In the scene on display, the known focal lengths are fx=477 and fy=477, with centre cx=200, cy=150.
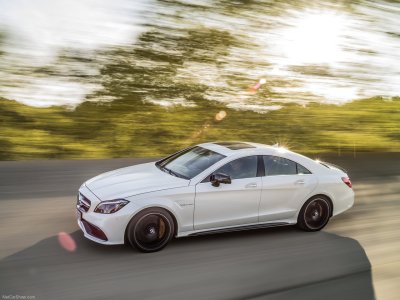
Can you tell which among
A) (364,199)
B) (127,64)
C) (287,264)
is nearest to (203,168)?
(287,264)

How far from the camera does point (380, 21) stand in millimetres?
16922

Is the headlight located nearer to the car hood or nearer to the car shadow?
the car hood

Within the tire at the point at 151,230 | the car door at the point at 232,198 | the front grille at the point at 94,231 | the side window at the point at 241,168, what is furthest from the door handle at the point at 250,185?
the front grille at the point at 94,231

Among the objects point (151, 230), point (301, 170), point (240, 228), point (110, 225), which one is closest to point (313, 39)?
point (301, 170)

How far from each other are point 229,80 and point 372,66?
5.33 metres

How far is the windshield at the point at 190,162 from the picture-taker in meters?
6.83

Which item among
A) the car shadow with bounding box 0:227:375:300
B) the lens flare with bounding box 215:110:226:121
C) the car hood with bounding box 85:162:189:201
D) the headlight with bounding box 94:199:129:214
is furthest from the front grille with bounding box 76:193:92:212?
the lens flare with bounding box 215:110:226:121

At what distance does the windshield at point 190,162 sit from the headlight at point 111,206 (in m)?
1.06

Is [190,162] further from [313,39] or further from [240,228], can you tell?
[313,39]

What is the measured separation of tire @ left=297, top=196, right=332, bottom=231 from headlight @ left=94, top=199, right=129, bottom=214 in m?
2.89

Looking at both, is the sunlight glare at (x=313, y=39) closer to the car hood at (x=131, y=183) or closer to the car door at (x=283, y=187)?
the car door at (x=283, y=187)

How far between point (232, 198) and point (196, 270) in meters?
1.34

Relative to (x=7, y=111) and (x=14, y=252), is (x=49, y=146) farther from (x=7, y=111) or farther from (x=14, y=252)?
(x=14, y=252)

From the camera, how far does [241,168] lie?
6.98m
